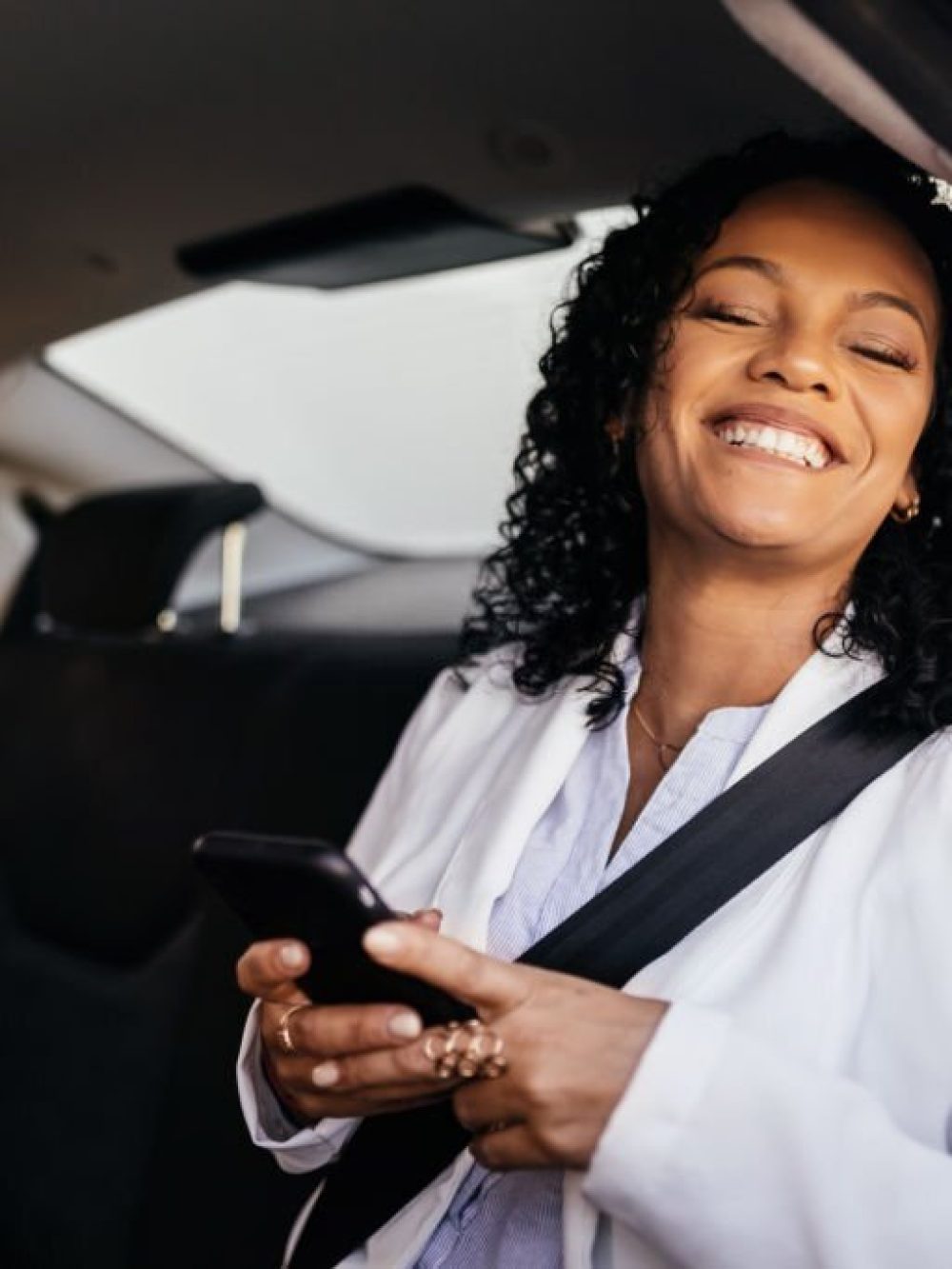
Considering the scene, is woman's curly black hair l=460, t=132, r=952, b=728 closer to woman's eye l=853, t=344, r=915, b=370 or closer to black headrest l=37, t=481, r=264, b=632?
woman's eye l=853, t=344, r=915, b=370

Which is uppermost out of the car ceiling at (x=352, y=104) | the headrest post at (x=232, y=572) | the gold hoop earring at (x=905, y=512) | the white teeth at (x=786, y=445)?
the car ceiling at (x=352, y=104)

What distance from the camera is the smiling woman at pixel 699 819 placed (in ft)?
3.81

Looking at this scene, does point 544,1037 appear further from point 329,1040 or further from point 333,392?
point 333,392

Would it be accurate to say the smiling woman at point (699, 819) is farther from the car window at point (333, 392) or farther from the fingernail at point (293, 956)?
the car window at point (333, 392)

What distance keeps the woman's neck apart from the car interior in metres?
0.41

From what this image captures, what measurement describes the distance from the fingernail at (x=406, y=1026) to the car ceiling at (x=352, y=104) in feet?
2.70

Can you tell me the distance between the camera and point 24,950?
2238 mm

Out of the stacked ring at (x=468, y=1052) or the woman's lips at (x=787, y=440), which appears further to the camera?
the woman's lips at (x=787, y=440)

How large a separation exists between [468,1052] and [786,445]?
0.54 meters

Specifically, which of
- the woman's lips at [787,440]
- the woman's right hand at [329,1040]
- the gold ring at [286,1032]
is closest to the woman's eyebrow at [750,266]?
the woman's lips at [787,440]

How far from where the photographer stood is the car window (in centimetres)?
280

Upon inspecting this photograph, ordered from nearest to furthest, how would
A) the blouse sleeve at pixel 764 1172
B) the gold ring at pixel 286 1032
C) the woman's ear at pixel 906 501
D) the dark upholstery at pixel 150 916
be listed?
1. the blouse sleeve at pixel 764 1172
2. the gold ring at pixel 286 1032
3. the woman's ear at pixel 906 501
4. the dark upholstery at pixel 150 916

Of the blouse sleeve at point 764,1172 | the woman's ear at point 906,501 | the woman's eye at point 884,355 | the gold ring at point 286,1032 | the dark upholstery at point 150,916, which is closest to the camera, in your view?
the blouse sleeve at point 764,1172

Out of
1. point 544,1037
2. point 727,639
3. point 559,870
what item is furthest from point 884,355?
point 544,1037
